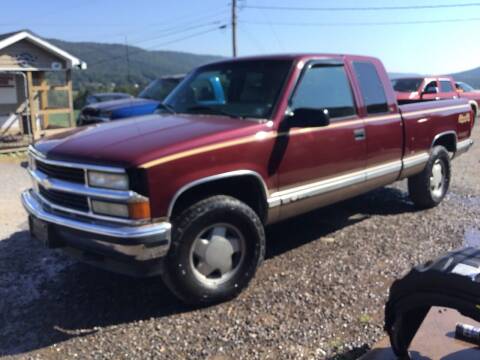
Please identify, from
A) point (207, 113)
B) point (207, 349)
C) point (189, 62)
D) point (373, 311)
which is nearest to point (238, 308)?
point (207, 349)

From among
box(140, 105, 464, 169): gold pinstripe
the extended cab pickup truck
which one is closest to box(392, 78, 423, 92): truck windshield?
the extended cab pickup truck

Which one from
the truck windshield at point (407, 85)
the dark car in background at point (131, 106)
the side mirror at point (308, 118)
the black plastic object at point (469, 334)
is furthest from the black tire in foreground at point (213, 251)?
the truck windshield at point (407, 85)

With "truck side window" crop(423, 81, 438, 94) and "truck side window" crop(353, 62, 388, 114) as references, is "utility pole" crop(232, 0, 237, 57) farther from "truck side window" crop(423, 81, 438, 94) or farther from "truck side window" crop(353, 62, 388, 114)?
"truck side window" crop(353, 62, 388, 114)

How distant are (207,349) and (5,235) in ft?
→ 12.0

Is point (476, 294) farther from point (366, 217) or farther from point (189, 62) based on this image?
point (189, 62)

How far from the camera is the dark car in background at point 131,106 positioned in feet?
36.6

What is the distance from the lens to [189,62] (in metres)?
149

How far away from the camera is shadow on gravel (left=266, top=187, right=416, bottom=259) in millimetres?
5707

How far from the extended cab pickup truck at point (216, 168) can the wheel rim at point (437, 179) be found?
131 centimetres

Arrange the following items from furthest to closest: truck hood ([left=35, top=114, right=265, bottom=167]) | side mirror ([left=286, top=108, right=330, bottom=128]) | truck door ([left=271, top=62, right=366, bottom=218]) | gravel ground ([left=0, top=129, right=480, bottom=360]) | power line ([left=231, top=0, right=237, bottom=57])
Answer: power line ([left=231, top=0, right=237, bottom=57]) < truck door ([left=271, top=62, right=366, bottom=218]) < side mirror ([left=286, top=108, right=330, bottom=128]) < truck hood ([left=35, top=114, right=265, bottom=167]) < gravel ground ([left=0, top=129, right=480, bottom=360])

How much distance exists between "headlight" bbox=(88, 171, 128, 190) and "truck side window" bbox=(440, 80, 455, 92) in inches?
706

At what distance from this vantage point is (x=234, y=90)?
502 cm

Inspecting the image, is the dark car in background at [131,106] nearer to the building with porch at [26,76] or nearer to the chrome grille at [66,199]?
the building with porch at [26,76]

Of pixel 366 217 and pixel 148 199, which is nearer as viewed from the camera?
pixel 148 199
